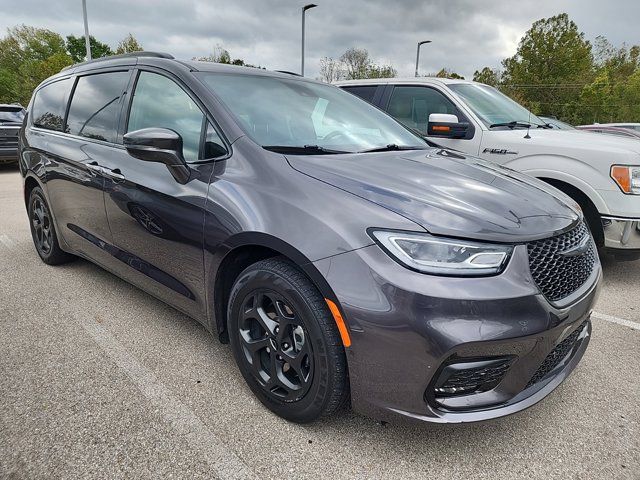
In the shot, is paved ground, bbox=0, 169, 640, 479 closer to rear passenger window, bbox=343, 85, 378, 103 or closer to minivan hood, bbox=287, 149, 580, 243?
minivan hood, bbox=287, 149, 580, 243

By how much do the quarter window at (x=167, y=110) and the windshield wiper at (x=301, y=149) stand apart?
1.48 feet

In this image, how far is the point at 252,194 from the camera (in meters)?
1.97

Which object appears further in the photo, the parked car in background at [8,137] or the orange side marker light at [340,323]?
the parked car in background at [8,137]

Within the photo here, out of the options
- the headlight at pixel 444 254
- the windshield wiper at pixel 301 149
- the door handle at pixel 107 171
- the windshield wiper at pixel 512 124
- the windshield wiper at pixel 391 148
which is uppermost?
the windshield wiper at pixel 512 124

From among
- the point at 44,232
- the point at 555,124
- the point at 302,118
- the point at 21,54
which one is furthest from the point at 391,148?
the point at 21,54

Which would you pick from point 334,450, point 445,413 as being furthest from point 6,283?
point 445,413

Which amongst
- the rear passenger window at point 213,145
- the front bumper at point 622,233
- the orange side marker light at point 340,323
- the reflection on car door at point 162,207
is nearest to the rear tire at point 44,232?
the reflection on car door at point 162,207

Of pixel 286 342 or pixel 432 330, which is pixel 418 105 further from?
pixel 432 330

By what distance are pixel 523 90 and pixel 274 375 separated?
42.8 m

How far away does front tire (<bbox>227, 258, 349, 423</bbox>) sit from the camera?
68.0 inches

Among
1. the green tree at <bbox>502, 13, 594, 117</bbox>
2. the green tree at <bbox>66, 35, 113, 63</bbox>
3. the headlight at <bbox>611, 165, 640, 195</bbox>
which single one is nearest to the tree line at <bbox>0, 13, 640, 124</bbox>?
the green tree at <bbox>502, 13, 594, 117</bbox>

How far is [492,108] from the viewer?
15.5 ft

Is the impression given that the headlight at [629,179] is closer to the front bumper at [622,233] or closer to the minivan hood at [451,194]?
the front bumper at [622,233]

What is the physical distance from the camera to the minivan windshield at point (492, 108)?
452cm
